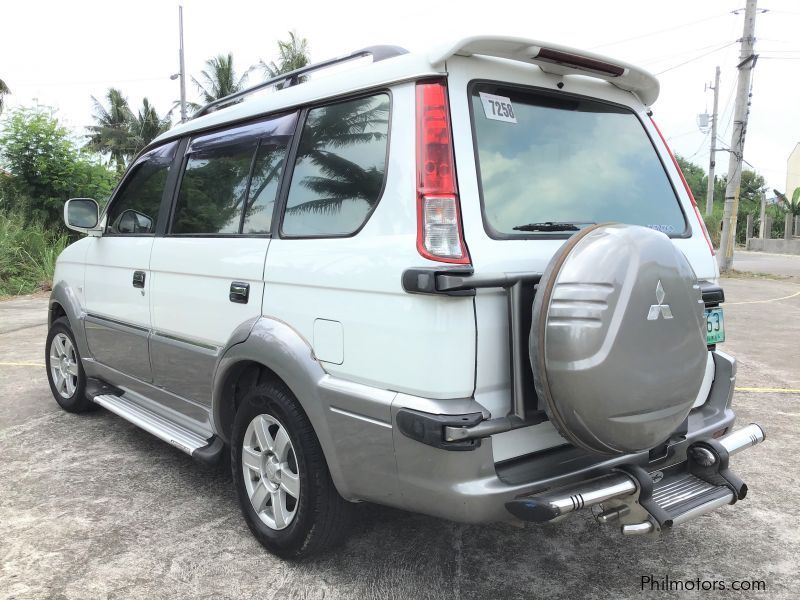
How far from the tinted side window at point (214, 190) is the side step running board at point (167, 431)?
3.47 feet

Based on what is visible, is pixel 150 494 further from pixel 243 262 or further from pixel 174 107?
pixel 174 107

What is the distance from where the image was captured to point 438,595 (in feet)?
8.21

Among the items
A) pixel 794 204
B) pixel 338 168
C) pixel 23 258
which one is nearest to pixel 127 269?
pixel 338 168

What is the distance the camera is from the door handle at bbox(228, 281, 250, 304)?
282 cm

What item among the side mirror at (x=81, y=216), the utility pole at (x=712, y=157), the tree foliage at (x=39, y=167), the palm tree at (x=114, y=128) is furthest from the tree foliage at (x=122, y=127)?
the side mirror at (x=81, y=216)

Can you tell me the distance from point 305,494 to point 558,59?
1.97 meters

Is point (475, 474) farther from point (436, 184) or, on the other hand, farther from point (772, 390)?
point (772, 390)

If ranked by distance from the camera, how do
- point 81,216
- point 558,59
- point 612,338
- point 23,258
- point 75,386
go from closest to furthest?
point 612,338
point 558,59
point 81,216
point 75,386
point 23,258

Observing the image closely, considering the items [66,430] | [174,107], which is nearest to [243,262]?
[66,430]

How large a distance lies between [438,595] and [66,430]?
3.19 metres

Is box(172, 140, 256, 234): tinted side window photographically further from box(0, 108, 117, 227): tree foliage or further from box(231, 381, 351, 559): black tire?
box(0, 108, 117, 227): tree foliage

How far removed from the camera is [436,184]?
2168mm

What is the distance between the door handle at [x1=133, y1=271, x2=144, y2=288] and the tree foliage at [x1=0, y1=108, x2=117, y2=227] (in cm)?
1389

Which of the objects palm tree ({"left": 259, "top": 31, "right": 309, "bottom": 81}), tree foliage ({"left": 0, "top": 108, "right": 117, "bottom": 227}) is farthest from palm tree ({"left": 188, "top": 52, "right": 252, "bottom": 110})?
tree foliage ({"left": 0, "top": 108, "right": 117, "bottom": 227})
